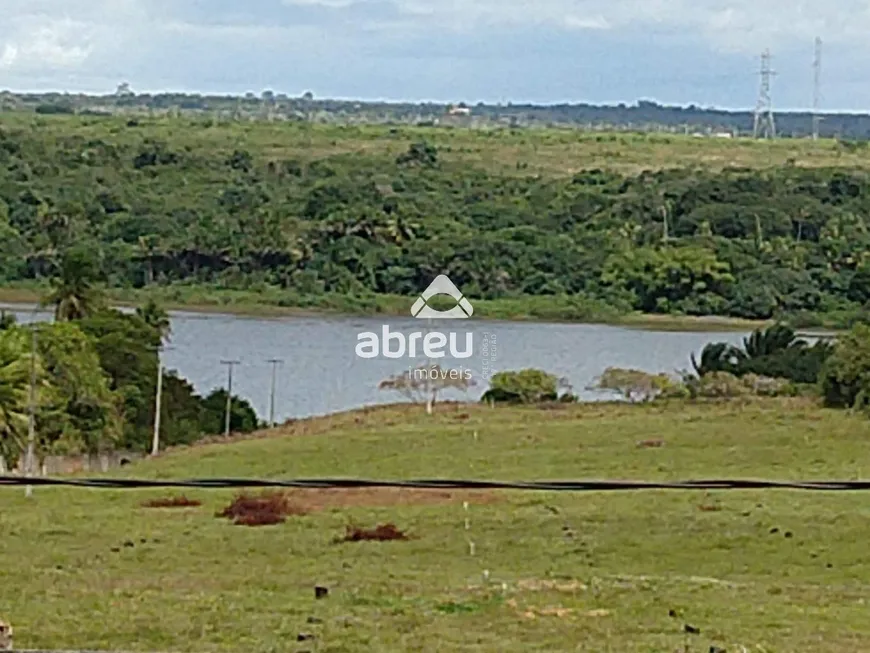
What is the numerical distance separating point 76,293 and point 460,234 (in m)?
32.6

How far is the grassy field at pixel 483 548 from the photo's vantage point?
35.5 feet

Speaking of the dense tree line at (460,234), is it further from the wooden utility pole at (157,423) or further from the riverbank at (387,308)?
the wooden utility pole at (157,423)

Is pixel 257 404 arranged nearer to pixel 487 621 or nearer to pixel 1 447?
pixel 1 447

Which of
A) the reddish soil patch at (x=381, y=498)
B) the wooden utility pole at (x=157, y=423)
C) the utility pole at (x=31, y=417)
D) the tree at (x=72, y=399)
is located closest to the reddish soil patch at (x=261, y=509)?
the reddish soil patch at (x=381, y=498)

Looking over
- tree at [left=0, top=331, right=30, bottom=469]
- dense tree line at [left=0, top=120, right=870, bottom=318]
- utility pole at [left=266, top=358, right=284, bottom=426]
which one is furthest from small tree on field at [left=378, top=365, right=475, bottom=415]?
dense tree line at [left=0, top=120, right=870, bottom=318]

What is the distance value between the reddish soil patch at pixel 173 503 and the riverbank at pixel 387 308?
40.8 metres

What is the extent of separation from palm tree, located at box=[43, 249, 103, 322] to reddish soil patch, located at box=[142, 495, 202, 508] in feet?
62.1

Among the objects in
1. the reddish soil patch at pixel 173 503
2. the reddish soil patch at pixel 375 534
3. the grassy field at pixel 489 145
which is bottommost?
the reddish soil patch at pixel 173 503

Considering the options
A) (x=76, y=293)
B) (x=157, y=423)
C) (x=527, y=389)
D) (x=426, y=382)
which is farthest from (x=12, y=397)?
(x=426, y=382)

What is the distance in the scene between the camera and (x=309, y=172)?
3718 inches

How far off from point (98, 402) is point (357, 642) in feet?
92.7

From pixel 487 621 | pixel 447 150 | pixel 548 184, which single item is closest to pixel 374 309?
pixel 548 184

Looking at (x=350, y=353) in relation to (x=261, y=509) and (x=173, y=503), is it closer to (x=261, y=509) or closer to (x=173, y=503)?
(x=173, y=503)

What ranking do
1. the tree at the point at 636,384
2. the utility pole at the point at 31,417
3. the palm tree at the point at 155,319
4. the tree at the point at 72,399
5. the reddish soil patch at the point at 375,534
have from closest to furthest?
1. the reddish soil patch at the point at 375,534
2. the utility pole at the point at 31,417
3. the tree at the point at 72,399
4. the palm tree at the point at 155,319
5. the tree at the point at 636,384
